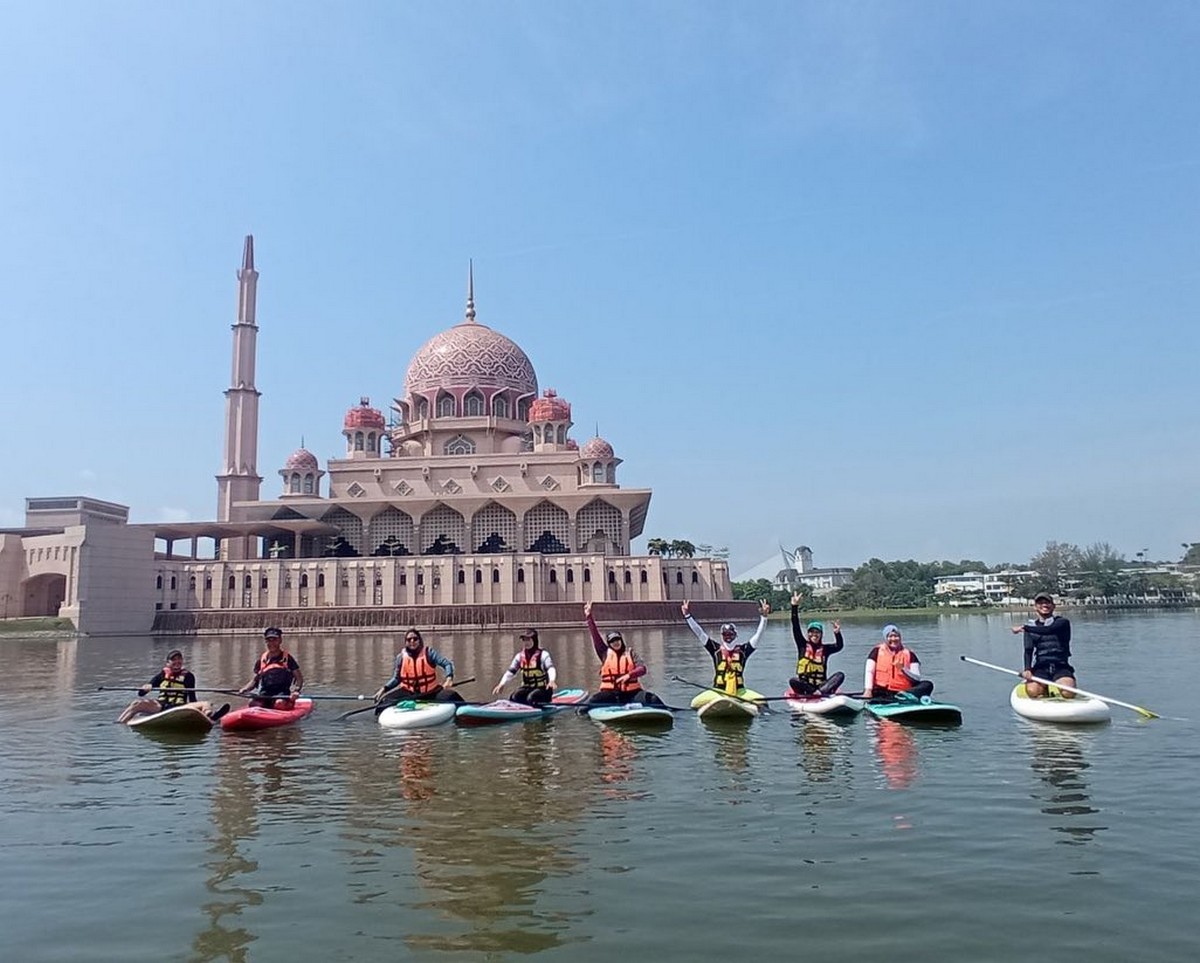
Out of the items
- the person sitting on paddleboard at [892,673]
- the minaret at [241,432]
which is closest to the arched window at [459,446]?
the minaret at [241,432]

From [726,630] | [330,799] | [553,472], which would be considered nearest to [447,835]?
[330,799]

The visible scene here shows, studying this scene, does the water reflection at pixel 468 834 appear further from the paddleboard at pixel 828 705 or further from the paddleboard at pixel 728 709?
the paddleboard at pixel 828 705

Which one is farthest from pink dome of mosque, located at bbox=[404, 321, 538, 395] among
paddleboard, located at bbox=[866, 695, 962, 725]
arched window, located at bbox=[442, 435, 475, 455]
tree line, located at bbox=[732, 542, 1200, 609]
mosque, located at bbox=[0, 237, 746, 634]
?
paddleboard, located at bbox=[866, 695, 962, 725]

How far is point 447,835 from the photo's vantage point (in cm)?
802

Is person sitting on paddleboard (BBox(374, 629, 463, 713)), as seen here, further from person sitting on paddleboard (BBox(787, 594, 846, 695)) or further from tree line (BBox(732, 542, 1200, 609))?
tree line (BBox(732, 542, 1200, 609))

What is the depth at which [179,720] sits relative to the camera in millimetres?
13984

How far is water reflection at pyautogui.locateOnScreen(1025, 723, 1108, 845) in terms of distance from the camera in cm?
805

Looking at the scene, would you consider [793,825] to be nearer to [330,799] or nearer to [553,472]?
[330,799]

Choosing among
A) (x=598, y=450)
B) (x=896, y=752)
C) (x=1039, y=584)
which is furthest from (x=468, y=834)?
(x=1039, y=584)

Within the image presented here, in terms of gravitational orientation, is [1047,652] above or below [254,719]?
above

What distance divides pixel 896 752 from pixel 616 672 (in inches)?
187

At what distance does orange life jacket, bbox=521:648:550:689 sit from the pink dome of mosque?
57232mm

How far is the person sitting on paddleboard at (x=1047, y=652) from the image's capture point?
13805mm

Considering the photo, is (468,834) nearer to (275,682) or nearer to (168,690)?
(275,682)
